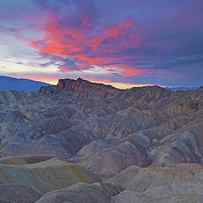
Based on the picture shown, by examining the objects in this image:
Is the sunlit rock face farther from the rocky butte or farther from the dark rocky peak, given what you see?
the dark rocky peak

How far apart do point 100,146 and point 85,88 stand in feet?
213

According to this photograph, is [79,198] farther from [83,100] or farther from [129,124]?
[83,100]

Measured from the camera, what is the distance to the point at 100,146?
63000 mm

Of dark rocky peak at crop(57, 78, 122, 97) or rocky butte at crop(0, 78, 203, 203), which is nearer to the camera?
rocky butte at crop(0, 78, 203, 203)

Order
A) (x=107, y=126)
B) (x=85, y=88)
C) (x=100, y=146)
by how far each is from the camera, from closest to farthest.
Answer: (x=100, y=146) < (x=107, y=126) < (x=85, y=88)

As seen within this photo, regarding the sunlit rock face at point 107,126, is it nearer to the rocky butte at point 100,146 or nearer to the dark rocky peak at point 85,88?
the rocky butte at point 100,146

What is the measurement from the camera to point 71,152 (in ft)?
222

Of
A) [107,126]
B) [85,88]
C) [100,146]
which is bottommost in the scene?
[100,146]

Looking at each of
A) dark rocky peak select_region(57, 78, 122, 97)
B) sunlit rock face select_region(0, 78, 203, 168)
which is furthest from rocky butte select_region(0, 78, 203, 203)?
dark rocky peak select_region(57, 78, 122, 97)

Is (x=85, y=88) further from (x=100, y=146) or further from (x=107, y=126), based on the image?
(x=100, y=146)

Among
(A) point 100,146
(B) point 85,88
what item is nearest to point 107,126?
(A) point 100,146

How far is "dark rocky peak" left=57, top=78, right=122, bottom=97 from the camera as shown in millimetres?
121188

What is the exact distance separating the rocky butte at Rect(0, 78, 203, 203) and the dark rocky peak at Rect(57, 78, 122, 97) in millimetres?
343

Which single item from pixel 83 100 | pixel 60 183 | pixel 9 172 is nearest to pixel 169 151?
pixel 60 183
